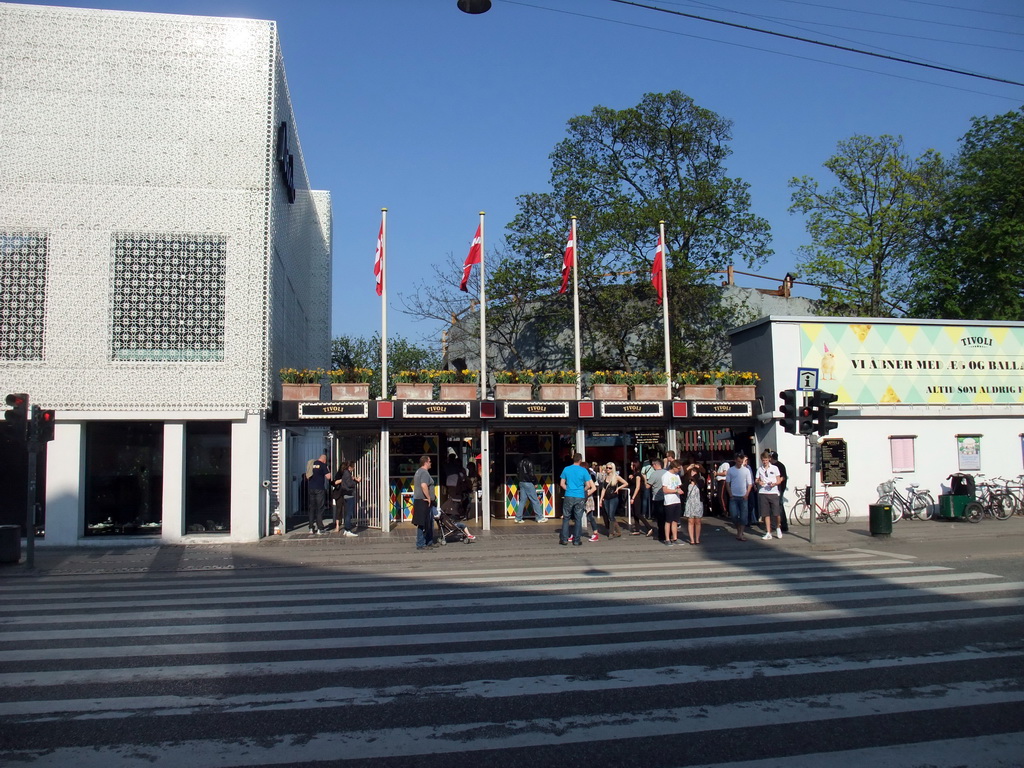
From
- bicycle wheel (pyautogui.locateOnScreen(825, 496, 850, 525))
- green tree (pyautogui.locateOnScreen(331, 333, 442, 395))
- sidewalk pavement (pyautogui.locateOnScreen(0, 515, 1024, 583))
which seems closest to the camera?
sidewalk pavement (pyautogui.locateOnScreen(0, 515, 1024, 583))

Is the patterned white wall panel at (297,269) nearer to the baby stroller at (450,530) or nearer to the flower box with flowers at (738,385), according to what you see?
the baby stroller at (450,530)

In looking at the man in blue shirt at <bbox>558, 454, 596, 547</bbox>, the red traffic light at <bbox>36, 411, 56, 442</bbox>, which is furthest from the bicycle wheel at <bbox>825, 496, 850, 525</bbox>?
the red traffic light at <bbox>36, 411, 56, 442</bbox>

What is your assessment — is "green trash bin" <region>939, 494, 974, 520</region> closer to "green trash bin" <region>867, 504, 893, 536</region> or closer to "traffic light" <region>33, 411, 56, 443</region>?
"green trash bin" <region>867, 504, 893, 536</region>

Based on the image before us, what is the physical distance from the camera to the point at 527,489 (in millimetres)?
23016

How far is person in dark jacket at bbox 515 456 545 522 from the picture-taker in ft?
75.4

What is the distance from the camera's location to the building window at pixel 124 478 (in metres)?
19.1

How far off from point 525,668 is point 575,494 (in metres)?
10.1

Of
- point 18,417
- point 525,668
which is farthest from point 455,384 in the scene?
point 525,668

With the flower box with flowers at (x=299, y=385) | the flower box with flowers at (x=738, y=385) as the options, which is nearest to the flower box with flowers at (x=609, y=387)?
the flower box with flowers at (x=738, y=385)

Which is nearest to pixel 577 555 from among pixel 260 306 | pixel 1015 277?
pixel 260 306

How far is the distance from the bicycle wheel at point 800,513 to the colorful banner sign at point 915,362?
3.24 m

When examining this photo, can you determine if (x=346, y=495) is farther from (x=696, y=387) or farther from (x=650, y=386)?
(x=696, y=387)

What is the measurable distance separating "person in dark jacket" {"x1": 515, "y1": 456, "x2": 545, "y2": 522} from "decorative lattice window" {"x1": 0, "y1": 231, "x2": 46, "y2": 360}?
12220 millimetres

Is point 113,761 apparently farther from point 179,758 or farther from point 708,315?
point 708,315
